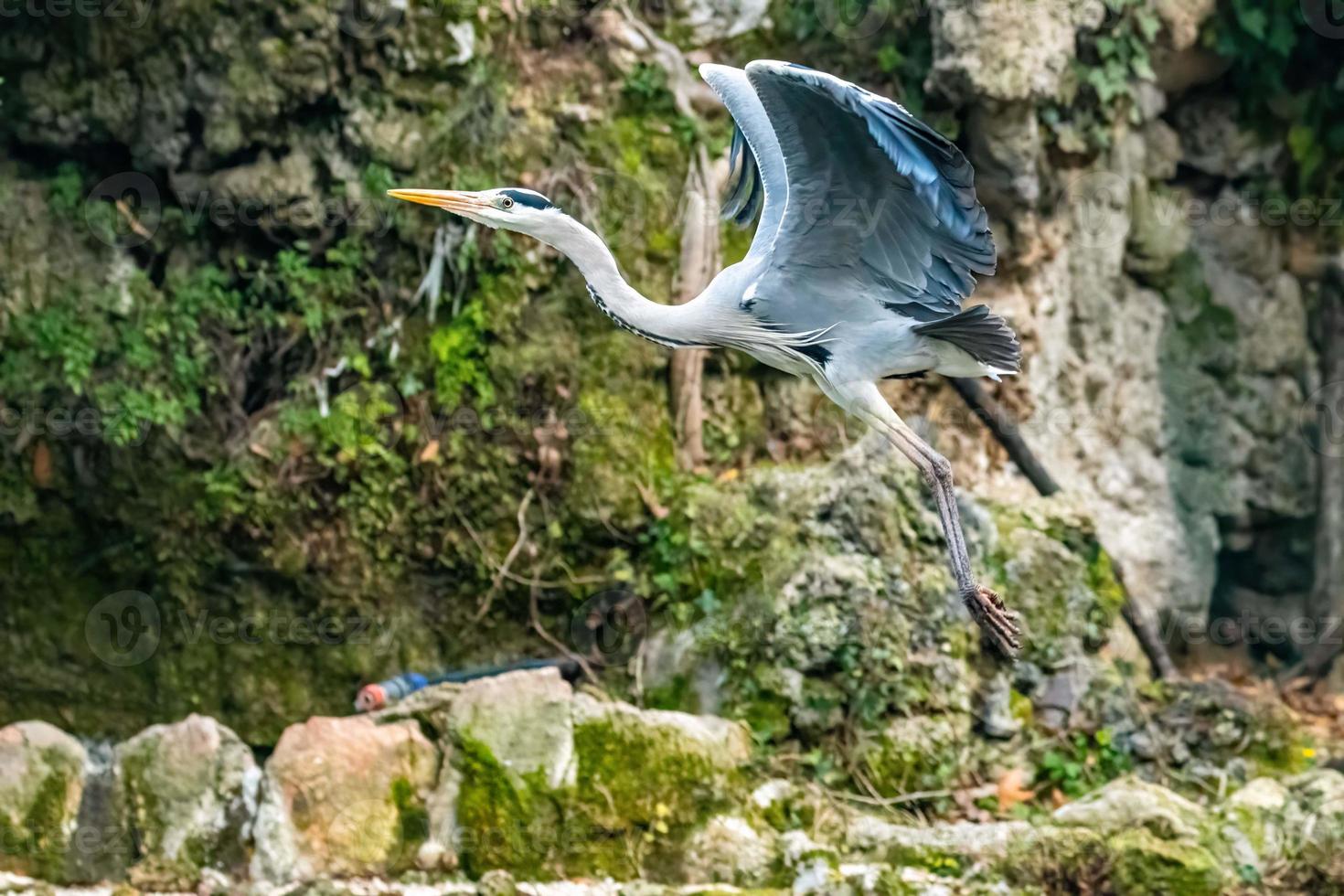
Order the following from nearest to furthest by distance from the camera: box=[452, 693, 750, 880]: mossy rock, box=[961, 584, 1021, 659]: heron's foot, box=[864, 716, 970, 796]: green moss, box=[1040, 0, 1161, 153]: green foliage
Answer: box=[961, 584, 1021, 659]: heron's foot, box=[452, 693, 750, 880]: mossy rock, box=[864, 716, 970, 796]: green moss, box=[1040, 0, 1161, 153]: green foliage

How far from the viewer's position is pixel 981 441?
10.1m

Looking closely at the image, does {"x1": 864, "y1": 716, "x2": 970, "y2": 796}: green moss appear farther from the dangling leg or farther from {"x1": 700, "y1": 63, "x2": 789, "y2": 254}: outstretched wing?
{"x1": 700, "y1": 63, "x2": 789, "y2": 254}: outstretched wing

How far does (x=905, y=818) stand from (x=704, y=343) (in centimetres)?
275

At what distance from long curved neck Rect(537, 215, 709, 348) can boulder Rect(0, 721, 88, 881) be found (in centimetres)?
322

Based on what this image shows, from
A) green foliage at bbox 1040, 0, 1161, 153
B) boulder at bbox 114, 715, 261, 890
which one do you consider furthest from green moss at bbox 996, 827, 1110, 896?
green foliage at bbox 1040, 0, 1161, 153

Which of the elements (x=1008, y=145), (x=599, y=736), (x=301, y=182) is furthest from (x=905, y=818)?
(x=301, y=182)

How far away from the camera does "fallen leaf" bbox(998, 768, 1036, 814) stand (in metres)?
8.54

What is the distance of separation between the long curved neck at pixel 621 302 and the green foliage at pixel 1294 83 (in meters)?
5.22

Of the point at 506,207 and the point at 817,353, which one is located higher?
the point at 506,207

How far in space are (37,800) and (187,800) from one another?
621 mm

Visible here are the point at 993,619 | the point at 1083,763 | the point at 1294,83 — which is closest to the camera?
the point at 993,619

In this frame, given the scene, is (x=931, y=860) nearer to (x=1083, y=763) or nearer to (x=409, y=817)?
(x=1083, y=763)

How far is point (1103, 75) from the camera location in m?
10.1

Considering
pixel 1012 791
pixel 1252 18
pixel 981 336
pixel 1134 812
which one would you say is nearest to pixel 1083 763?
pixel 1012 791
